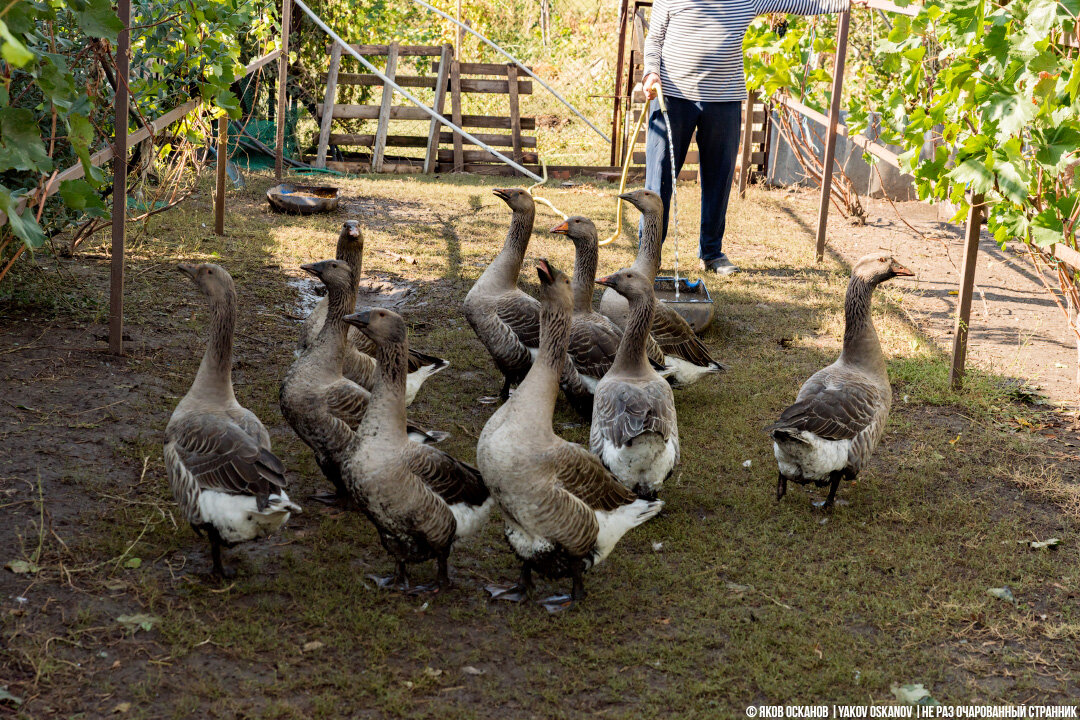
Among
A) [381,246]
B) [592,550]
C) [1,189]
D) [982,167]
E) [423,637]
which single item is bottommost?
[423,637]

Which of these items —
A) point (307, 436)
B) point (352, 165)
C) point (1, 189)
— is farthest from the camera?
point (352, 165)

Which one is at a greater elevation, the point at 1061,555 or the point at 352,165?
the point at 352,165

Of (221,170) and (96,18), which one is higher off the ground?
(96,18)

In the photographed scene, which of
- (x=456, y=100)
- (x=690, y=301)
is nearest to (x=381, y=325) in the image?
(x=690, y=301)

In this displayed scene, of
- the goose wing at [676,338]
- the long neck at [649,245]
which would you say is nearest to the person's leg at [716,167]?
the long neck at [649,245]

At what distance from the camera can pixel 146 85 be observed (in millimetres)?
6480

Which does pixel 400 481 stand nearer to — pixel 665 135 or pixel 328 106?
pixel 665 135

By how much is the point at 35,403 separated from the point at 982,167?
212 inches

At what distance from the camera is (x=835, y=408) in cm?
454

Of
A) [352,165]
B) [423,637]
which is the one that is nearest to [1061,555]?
[423,637]

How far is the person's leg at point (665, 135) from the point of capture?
322 inches

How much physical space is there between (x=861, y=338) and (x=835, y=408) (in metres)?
0.64

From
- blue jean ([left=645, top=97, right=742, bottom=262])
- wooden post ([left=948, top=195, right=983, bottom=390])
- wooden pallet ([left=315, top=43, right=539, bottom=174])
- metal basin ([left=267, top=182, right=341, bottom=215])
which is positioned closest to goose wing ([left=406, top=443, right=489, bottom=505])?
wooden post ([left=948, top=195, right=983, bottom=390])

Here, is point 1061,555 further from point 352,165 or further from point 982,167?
point 352,165
